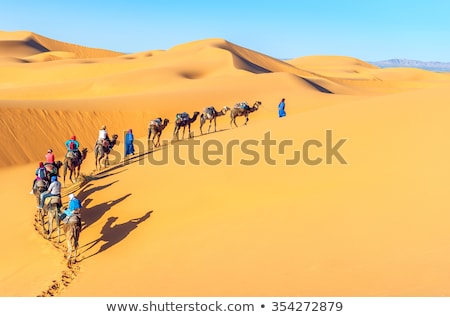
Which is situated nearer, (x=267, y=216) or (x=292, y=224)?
(x=292, y=224)

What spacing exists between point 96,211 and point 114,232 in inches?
75.4

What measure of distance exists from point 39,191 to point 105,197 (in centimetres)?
187

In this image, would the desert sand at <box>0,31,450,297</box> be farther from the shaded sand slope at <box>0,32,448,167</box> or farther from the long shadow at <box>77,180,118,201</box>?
the shaded sand slope at <box>0,32,448,167</box>

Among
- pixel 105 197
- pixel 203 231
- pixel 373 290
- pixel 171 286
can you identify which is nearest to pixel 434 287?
pixel 373 290

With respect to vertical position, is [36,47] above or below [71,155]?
above

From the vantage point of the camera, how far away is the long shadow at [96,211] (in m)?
11.2

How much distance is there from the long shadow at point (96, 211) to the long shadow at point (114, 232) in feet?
2.34

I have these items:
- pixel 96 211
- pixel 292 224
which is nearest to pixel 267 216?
pixel 292 224

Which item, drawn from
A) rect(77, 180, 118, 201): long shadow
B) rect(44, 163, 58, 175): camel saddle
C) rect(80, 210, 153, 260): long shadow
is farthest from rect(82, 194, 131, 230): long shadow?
rect(44, 163, 58, 175): camel saddle

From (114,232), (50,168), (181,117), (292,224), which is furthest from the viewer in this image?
(181,117)

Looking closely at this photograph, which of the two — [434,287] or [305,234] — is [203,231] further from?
[434,287]

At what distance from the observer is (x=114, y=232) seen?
33.1ft

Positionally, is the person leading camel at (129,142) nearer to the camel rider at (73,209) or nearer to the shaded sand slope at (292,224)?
the shaded sand slope at (292,224)

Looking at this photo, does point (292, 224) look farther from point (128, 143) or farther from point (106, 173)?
point (128, 143)
